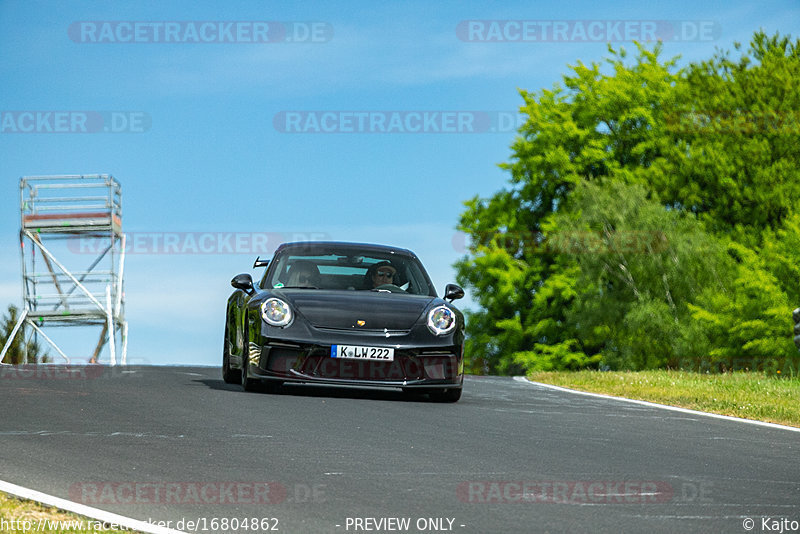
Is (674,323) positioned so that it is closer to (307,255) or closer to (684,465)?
(307,255)

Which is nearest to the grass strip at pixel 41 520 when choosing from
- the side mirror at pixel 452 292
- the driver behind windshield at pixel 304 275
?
the driver behind windshield at pixel 304 275

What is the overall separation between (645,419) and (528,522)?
5716mm

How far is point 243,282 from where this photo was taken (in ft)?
40.7

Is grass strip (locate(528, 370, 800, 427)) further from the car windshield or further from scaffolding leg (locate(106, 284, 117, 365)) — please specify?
scaffolding leg (locate(106, 284, 117, 365))

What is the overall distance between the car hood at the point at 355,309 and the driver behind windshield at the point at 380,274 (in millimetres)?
800

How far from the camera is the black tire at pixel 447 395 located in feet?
39.5

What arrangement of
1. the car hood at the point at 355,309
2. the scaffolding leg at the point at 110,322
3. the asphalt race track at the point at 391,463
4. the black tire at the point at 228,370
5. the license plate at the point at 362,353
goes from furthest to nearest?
the scaffolding leg at the point at 110,322 < the black tire at the point at 228,370 < the car hood at the point at 355,309 < the license plate at the point at 362,353 < the asphalt race track at the point at 391,463

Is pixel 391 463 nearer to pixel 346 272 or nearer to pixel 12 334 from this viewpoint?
pixel 346 272

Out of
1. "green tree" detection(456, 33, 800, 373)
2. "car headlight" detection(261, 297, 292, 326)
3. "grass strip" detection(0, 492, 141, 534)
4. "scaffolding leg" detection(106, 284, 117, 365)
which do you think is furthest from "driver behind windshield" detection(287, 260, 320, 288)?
"scaffolding leg" detection(106, 284, 117, 365)

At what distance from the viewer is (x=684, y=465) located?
7848 millimetres

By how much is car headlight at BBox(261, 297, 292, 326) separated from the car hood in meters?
0.09

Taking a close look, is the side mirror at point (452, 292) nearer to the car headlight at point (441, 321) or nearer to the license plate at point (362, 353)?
the car headlight at point (441, 321)

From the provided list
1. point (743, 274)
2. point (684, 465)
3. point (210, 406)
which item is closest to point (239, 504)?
point (684, 465)

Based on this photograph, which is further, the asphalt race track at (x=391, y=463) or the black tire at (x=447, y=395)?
the black tire at (x=447, y=395)
